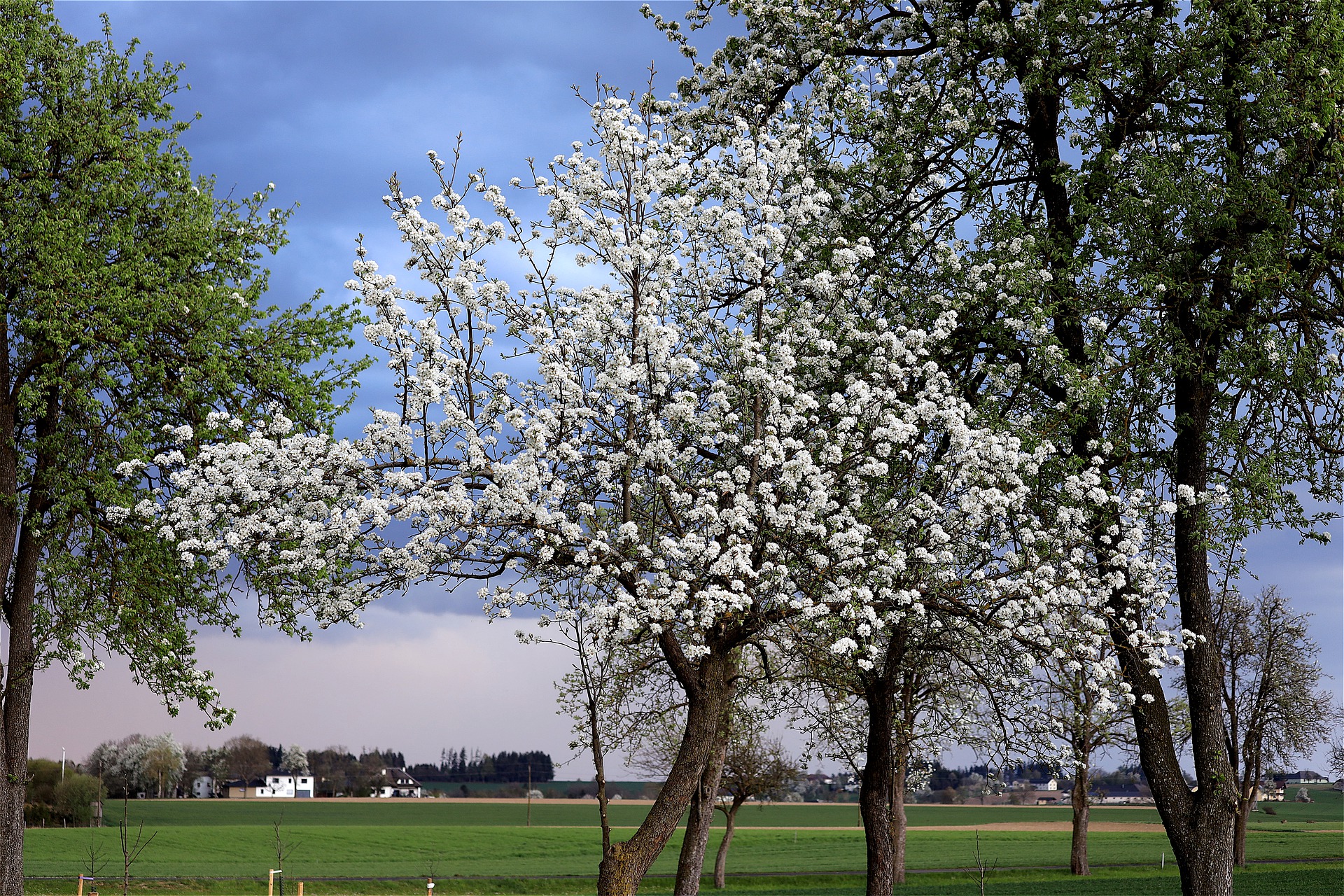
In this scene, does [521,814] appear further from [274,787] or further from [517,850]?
[517,850]

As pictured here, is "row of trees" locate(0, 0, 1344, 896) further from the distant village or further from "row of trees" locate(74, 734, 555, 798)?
"row of trees" locate(74, 734, 555, 798)

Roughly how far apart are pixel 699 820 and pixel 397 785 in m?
129

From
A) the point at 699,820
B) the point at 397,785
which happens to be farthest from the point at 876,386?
the point at 397,785

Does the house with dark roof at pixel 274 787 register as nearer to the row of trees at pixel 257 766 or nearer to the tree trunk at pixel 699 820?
the row of trees at pixel 257 766

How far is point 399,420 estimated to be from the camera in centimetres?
1238

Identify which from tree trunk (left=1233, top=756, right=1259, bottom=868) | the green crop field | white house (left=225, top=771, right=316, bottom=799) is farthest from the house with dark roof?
tree trunk (left=1233, top=756, right=1259, bottom=868)

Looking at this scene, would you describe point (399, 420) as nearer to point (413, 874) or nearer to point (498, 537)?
point (498, 537)

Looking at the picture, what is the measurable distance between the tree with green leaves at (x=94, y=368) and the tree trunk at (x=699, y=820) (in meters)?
10.1

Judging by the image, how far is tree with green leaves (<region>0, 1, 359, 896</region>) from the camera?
18.7 meters

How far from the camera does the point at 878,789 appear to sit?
1928cm

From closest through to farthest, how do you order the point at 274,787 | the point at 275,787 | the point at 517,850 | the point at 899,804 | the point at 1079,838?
the point at 899,804, the point at 1079,838, the point at 517,850, the point at 274,787, the point at 275,787

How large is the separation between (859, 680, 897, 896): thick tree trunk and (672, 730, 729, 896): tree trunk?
4266 millimetres

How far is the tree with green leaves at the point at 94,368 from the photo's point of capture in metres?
18.7

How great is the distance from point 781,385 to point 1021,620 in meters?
4.66
